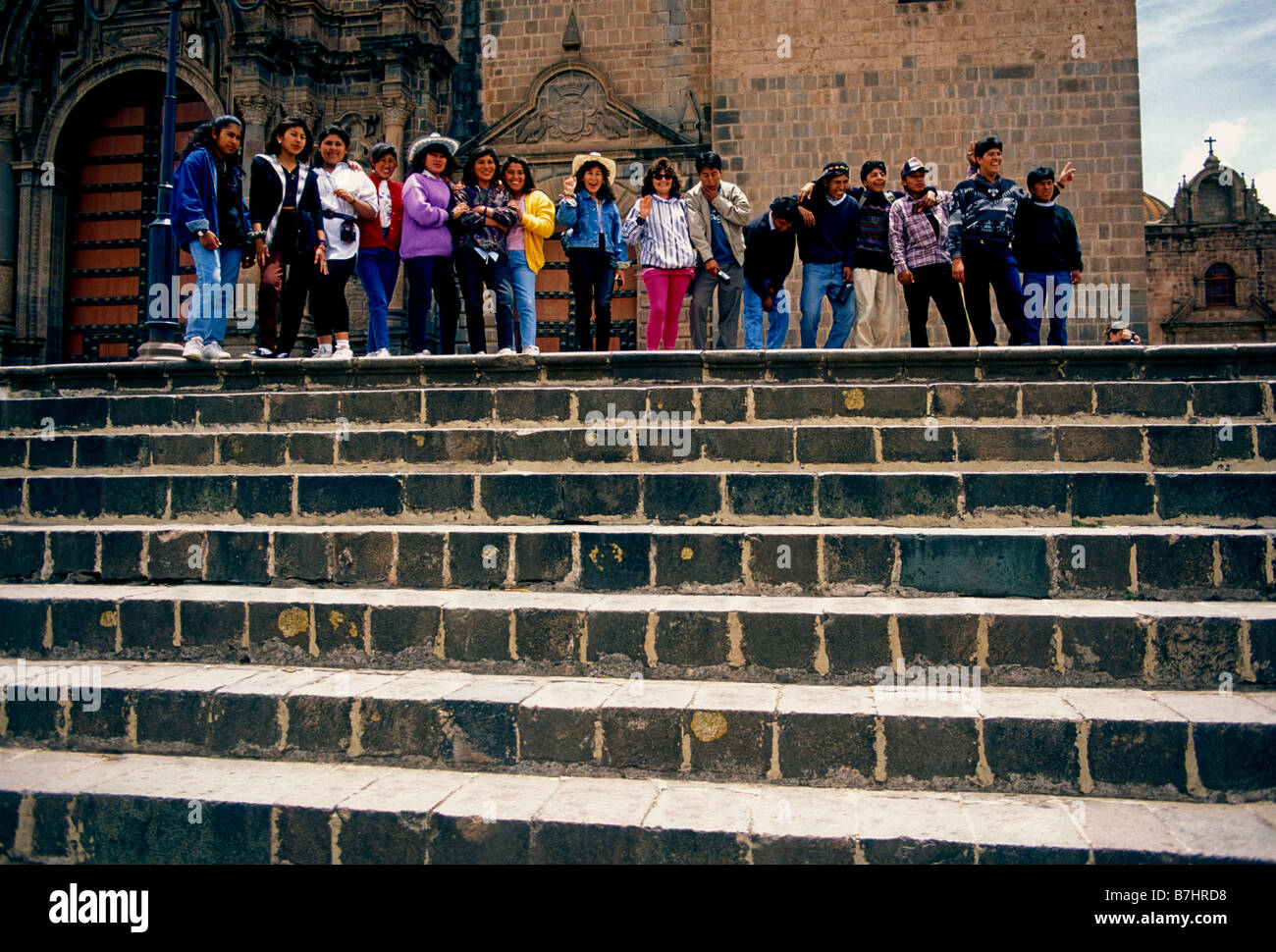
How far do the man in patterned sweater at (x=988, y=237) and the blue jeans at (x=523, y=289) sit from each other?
11.4 feet

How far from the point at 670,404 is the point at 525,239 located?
239cm

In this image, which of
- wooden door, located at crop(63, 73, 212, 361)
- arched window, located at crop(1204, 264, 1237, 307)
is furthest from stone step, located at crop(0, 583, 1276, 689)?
arched window, located at crop(1204, 264, 1237, 307)

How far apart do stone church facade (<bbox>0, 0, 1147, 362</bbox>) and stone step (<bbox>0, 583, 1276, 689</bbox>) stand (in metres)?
10.00

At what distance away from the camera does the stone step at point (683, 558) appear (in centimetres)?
389

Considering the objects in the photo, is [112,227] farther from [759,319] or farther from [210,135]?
[759,319]

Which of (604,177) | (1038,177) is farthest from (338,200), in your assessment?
(1038,177)

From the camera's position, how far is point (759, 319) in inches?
291

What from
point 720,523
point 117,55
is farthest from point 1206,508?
point 117,55

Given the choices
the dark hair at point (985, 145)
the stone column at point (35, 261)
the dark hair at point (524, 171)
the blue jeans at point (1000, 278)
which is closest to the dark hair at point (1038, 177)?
the dark hair at point (985, 145)

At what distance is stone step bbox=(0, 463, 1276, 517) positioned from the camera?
4.34 meters

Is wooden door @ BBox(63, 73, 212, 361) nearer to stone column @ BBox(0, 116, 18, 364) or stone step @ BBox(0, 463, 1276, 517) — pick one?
stone column @ BBox(0, 116, 18, 364)

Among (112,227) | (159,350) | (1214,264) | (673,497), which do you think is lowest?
(673,497)

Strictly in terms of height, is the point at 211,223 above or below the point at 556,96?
below
